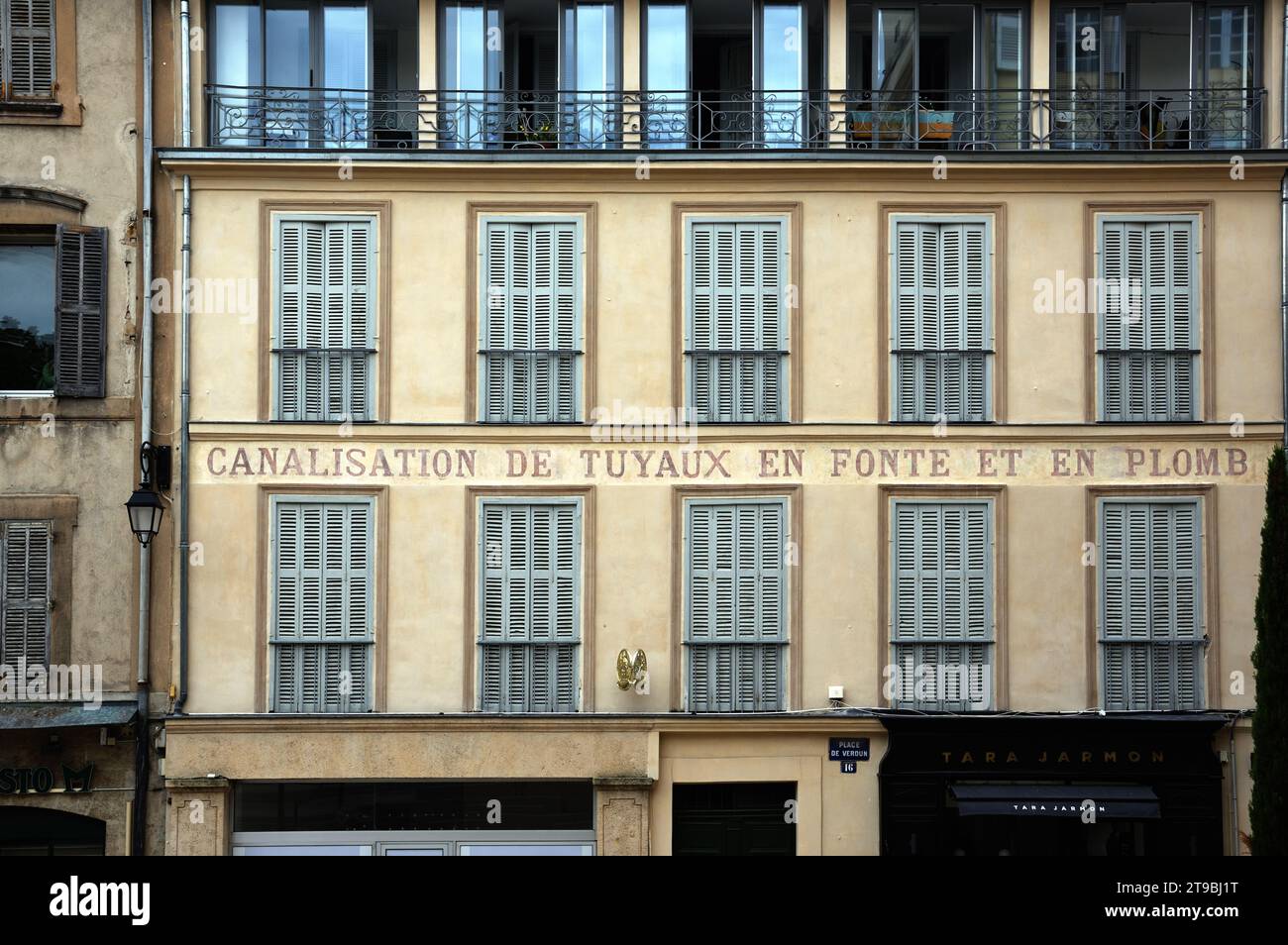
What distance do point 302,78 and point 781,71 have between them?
5.15 m

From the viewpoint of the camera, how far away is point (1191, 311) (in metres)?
14.5

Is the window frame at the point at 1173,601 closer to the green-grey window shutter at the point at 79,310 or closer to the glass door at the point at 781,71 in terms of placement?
the glass door at the point at 781,71

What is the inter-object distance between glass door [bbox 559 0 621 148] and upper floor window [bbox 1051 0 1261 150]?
188 inches

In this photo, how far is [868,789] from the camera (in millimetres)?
14141

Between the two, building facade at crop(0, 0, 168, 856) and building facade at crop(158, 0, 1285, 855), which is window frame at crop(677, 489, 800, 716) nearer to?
building facade at crop(158, 0, 1285, 855)

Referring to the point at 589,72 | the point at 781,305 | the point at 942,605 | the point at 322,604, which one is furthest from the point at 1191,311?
the point at 322,604

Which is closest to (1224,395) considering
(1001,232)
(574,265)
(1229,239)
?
(1229,239)

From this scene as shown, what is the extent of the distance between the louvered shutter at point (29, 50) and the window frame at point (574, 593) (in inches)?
247

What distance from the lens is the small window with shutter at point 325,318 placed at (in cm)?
1430

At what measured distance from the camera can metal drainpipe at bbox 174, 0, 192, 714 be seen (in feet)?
46.2

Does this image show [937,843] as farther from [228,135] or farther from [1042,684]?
[228,135]

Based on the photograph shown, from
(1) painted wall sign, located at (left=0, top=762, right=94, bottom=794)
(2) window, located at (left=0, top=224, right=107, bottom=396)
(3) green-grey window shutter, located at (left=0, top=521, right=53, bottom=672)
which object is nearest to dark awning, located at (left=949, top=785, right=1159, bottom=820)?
(1) painted wall sign, located at (left=0, top=762, right=94, bottom=794)

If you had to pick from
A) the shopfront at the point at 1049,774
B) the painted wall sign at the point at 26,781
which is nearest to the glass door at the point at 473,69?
the shopfront at the point at 1049,774

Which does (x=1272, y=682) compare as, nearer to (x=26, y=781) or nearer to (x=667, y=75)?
(x=667, y=75)
